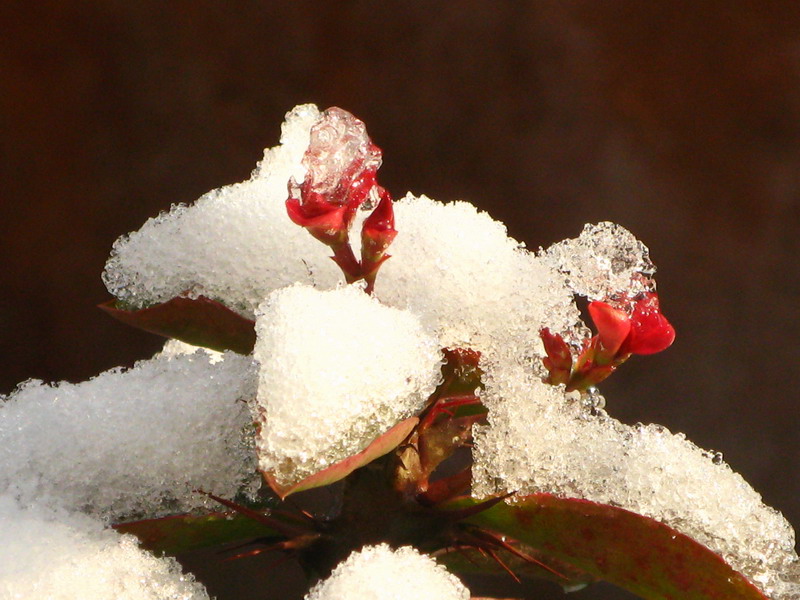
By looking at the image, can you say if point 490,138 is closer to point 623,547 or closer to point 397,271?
point 397,271

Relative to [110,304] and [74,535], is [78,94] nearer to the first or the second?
[110,304]

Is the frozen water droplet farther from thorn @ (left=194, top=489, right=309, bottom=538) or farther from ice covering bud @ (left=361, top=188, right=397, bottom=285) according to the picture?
thorn @ (left=194, top=489, right=309, bottom=538)

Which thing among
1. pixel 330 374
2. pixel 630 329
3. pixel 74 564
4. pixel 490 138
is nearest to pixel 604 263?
pixel 630 329

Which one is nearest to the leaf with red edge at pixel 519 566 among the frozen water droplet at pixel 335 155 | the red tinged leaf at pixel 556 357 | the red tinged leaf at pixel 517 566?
the red tinged leaf at pixel 517 566

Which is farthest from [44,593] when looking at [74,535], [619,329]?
[619,329]

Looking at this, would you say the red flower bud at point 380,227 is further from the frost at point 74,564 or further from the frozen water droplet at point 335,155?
the frost at point 74,564

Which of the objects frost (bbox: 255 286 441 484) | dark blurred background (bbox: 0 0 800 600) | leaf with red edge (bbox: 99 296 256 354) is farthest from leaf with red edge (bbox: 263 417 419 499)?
dark blurred background (bbox: 0 0 800 600)
